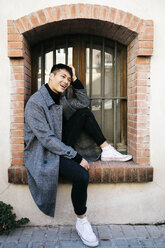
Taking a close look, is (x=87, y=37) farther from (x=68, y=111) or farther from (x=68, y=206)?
(x=68, y=206)

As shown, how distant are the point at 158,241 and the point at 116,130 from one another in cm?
147

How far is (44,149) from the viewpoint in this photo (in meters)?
2.76

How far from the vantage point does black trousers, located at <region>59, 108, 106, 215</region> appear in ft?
8.81

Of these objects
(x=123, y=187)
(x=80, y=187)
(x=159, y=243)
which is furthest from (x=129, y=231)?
(x=80, y=187)

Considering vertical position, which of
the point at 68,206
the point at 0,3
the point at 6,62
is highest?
the point at 0,3

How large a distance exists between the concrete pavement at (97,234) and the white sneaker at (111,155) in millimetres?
812

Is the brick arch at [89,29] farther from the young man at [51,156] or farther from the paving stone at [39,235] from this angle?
the paving stone at [39,235]

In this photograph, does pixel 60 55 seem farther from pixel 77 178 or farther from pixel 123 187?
pixel 123 187

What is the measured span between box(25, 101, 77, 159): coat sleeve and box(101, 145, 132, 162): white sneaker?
60 cm

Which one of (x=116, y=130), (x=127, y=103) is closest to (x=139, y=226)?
(x=116, y=130)

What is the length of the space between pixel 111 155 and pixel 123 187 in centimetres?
42

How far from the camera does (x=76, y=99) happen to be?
318 cm

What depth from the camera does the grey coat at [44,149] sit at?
265 centimetres

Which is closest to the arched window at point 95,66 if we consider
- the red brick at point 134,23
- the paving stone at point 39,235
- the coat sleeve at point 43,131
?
the red brick at point 134,23
